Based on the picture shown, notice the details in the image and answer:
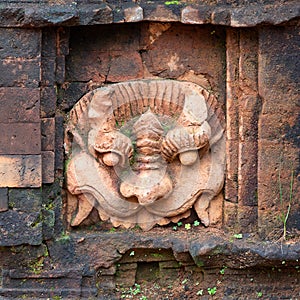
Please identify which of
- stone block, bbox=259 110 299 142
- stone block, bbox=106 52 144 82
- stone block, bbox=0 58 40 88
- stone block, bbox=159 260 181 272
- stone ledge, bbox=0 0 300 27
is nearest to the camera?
stone ledge, bbox=0 0 300 27

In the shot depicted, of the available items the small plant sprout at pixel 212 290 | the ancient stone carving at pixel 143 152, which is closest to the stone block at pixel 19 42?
the ancient stone carving at pixel 143 152

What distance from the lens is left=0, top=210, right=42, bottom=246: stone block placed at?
6684mm

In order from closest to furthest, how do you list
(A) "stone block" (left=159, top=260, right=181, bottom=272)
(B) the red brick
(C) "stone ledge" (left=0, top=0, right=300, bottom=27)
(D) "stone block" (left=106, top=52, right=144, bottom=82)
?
(C) "stone ledge" (left=0, top=0, right=300, bottom=27)
(B) the red brick
(D) "stone block" (left=106, top=52, right=144, bottom=82)
(A) "stone block" (left=159, top=260, right=181, bottom=272)

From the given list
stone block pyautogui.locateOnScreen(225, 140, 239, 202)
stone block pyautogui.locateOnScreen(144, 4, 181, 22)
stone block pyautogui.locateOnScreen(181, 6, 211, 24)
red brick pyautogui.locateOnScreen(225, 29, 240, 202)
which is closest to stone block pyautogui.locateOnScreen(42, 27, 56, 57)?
stone block pyautogui.locateOnScreen(144, 4, 181, 22)

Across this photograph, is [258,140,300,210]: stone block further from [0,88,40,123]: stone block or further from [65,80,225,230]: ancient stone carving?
[0,88,40,123]: stone block

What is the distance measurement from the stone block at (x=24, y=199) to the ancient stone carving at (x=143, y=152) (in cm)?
36

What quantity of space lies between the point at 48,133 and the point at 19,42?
29.6 inches

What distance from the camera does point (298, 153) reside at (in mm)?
6812

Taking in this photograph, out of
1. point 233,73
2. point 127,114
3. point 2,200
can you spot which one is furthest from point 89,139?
point 233,73

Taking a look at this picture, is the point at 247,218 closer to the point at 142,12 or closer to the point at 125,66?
the point at 125,66

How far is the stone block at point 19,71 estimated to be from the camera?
6559 millimetres

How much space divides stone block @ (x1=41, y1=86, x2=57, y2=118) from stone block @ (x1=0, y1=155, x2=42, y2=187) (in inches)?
14.0

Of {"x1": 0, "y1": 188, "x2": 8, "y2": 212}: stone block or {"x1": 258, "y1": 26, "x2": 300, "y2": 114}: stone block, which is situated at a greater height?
{"x1": 258, "y1": 26, "x2": 300, "y2": 114}: stone block

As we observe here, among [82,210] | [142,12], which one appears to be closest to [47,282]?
[82,210]
